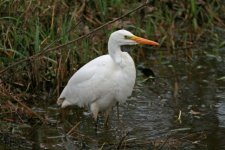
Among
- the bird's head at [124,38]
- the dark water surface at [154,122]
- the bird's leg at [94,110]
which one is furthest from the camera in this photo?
the bird's leg at [94,110]

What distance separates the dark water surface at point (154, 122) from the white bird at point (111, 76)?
27 cm

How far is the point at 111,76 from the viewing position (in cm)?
726

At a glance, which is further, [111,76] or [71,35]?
[71,35]

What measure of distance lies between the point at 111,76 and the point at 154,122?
0.66 m

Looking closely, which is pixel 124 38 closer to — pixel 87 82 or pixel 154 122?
pixel 87 82

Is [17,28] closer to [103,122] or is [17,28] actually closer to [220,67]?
[103,122]

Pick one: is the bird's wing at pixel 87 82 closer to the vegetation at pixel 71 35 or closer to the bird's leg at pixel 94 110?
the bird's leg at pixel 94 110

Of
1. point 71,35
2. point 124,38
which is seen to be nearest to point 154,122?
point 124,38

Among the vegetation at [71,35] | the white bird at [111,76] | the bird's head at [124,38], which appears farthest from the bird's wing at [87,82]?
the vegetation at [71,35]

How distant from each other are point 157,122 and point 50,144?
4.05ft

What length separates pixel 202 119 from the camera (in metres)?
7.54

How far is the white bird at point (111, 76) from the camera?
23.8ft

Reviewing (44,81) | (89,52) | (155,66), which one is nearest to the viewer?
(44,81)

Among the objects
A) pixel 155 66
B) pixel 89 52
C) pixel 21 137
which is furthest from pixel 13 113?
pixel 155 66
